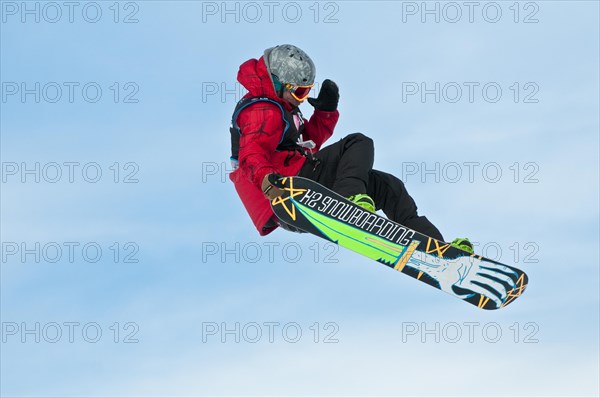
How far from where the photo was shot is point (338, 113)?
1352 centimetres

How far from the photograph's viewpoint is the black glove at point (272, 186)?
40.3 feet

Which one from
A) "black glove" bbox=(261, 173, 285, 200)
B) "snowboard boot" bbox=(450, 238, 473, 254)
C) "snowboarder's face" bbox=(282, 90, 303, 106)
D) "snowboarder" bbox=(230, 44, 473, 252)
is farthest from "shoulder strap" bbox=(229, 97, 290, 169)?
"snowboard boot" bbox=(450, 238, 473, 254)

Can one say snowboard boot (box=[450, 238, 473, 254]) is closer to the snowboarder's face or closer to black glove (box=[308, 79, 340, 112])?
black glove (box=[308, 79, 340, 112])

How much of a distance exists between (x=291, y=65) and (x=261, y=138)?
0.91 metres

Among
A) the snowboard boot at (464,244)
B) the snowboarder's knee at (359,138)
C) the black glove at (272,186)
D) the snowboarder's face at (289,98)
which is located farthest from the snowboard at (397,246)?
the snowboarder's face at (289,98)

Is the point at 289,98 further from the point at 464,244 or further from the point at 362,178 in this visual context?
the point at 464,244

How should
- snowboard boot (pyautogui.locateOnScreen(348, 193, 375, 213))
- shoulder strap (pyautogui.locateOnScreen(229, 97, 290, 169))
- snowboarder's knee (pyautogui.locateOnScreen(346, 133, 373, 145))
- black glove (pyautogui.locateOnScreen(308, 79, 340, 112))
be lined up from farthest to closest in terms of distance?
black glove (pyautogui.locateOnScreen(308, 79, 340, 112)), snowboarder's knee (pyautogui.locateOnScreen(346, 133, 373, 145)), shoulder strap (pyautogui.locateOnScreen(229, 97, 290, 169)), snowboard boot (pyautogui.locateOnScreen(348, 193, 375, 213))

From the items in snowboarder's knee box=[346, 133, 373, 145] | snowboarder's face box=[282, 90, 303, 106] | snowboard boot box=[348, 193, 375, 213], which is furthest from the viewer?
snowboarder's knee box=[346, 133, 373, 145]

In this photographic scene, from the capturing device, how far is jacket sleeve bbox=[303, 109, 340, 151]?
1344cm

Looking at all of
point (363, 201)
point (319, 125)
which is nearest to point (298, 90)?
point (319, 125)

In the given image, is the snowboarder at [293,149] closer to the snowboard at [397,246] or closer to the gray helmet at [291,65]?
the gray helmet at [291,65]

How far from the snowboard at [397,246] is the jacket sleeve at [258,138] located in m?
0.34

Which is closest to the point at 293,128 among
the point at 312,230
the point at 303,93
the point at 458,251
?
the point at 303,93

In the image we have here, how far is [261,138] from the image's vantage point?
40.8ft
